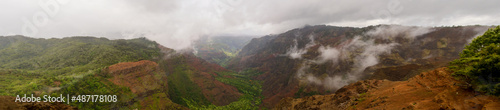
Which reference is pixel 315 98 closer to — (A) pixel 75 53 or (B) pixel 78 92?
(B) pixel 78 92

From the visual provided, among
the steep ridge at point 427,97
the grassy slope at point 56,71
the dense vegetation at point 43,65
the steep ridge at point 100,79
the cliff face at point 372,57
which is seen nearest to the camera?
the steep ridge at point 427,97

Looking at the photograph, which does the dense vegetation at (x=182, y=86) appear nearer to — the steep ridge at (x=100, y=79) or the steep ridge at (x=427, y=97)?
the steep ridge at (x=100, y=79)

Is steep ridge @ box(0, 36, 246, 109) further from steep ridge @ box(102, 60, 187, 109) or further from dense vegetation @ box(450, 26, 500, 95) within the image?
dense vegetation @ box(450, 26, 500, 95)

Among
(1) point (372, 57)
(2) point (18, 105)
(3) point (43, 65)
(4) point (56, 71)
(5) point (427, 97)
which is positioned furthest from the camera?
(1) point (372, 57)

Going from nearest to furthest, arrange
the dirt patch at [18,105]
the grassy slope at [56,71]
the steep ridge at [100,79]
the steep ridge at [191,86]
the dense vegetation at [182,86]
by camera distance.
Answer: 1. the dirt patch at [18,105]
2. the grassy slope at [56,71]
3. the steep ridge at [100,79]
4. the dense vegetation at [182,86]
5. the steep ridge at [191,86]


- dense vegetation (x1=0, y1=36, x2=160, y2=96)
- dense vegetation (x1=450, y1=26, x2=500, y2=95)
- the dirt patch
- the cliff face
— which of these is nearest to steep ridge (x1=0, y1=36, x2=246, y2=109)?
dense vegetation (x1=0, y1=36, x2=160, y2=96)

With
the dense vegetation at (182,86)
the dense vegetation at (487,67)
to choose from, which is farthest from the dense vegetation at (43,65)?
the dense vegetation at (487,67)

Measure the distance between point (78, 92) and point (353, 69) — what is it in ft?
412

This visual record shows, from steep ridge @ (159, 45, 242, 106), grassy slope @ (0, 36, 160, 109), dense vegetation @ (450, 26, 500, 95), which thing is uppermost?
dense vegetation @ (450, 26, 500, 95)

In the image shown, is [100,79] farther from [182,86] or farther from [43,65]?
[182,86]

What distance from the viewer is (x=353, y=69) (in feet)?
325

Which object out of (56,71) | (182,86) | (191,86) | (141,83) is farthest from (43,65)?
(191,86)

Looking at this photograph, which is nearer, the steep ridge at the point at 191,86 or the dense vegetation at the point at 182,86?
the dense vegetation at the point at 182,86

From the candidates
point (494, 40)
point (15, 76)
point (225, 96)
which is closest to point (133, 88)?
point (15, 76)
